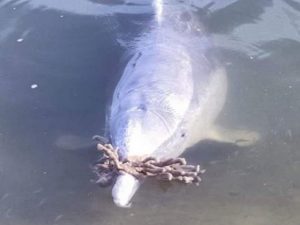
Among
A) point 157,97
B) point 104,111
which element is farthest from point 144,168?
point 104,111

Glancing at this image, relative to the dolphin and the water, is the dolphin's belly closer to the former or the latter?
the dolphin

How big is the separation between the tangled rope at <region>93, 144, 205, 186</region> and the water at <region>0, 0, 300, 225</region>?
0.27ft

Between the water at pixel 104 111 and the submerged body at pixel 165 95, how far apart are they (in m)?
0.12

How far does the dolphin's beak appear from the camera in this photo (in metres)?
2.84

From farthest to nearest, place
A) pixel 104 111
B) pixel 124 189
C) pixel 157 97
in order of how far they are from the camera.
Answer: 1. pixel 104 111
2. pixel 157 97
3. pixel 124 189

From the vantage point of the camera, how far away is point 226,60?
163 inches

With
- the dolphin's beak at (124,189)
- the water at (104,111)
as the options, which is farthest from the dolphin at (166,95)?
the water at (104,111)

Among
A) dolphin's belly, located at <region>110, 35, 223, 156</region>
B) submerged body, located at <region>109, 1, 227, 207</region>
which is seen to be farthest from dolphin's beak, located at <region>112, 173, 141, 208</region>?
dolphin's belly, located at <region>110, 35, 223, 156</region>

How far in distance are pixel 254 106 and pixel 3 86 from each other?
4.90 ft

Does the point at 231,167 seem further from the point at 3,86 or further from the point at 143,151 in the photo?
the point at 3,86

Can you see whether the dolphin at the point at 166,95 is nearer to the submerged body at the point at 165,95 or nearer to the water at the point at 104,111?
the submerged body at the point at 165,95

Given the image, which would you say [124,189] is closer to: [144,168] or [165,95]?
[144,168]

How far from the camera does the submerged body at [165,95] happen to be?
121 inches

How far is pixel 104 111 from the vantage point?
3652mm
